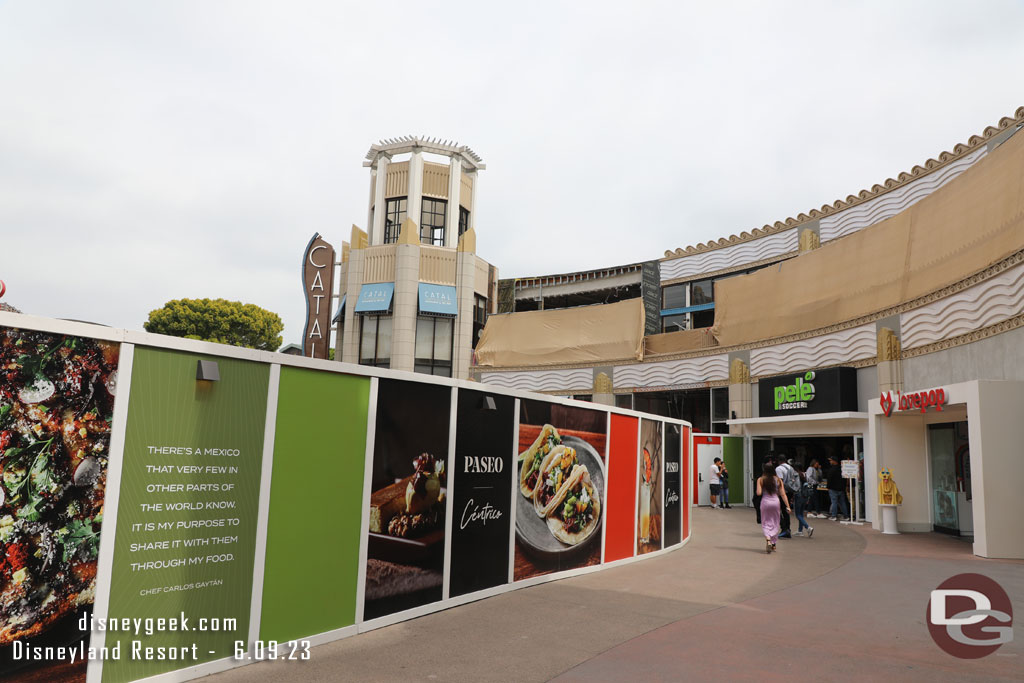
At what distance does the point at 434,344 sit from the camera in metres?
37.5

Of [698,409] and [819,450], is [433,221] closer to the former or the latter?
[698,409]

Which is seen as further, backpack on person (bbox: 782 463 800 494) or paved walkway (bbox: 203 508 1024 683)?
backpack on person (bbox: 782 463 800 494)

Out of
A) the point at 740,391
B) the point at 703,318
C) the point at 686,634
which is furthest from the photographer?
the point at 703,318

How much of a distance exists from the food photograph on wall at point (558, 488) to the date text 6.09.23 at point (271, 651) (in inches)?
141

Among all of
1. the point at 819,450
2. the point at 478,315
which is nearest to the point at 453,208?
the point at 478,315

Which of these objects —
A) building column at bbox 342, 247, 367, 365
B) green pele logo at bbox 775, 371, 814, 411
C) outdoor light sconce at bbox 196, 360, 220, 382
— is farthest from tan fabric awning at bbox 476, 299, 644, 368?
outdoor light sconce at bbox 196, 360, 220, 382

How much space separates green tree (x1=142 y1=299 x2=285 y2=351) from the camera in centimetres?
6200

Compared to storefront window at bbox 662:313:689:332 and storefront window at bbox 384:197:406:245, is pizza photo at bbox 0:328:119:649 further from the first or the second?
storefront window at bbox 662:313:689:332

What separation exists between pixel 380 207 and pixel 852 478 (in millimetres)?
27377

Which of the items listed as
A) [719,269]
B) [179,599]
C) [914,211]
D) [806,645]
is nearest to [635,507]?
[806,645]

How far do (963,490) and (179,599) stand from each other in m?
16.6

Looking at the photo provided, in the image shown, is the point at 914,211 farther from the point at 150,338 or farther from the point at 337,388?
the point at 150,338

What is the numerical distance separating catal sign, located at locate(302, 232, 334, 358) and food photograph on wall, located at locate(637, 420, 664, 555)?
14429mm

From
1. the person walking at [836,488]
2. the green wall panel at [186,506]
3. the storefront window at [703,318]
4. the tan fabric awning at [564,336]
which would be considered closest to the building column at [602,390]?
the tan fabric awning at [564,336]
